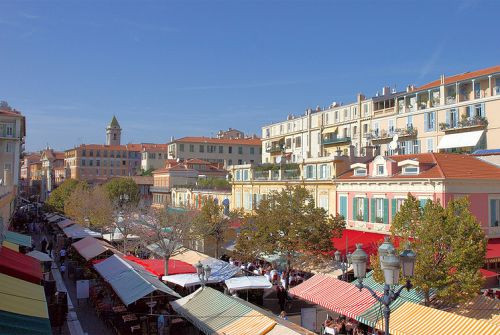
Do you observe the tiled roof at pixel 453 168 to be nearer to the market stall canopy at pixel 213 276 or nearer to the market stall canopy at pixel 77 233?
the market stall canopy at pixel 213 276

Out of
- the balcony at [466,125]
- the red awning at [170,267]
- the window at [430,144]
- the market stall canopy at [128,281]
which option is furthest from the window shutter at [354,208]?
the window at [430,144]

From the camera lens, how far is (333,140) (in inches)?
2458

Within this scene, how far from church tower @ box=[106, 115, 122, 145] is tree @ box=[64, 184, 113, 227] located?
3373 inches

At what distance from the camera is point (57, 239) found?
4603cm

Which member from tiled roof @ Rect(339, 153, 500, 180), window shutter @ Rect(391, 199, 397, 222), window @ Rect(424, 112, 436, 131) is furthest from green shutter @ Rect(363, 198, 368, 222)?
window @ Rect(424, 112, 436, 131)

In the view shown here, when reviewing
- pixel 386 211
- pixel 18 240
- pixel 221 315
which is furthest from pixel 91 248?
pixel 221 315

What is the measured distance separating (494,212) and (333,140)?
35022 mm

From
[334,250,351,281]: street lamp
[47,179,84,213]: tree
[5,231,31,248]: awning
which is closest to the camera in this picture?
[334,250,351,281]: street lamp

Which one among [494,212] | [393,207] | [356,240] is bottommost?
[356,240]

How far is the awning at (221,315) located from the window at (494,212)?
1694cm

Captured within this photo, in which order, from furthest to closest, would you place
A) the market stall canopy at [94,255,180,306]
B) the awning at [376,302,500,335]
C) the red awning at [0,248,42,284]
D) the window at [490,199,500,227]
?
the window at [490,199,500,227]
the market stall canopy at [94,255,180,306]
the red awning at [0,248,42,284]
the awning at [376,302,500,335]

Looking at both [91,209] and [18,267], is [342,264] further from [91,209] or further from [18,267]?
[91,209]

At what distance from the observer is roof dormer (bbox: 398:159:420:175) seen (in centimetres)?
2872

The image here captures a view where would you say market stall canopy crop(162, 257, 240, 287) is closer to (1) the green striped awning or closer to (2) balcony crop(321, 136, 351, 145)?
(1) the green striped awning
